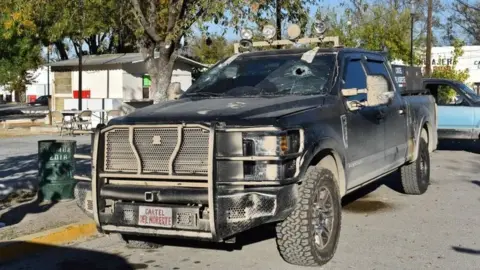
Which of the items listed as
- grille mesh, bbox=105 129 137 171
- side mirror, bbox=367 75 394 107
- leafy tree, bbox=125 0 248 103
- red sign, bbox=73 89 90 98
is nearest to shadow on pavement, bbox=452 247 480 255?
side mirror, bbox=367 75 394 107

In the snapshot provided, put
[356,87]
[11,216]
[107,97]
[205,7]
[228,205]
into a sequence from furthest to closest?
[107,97]
[205,7]
[11,216]
[356,87]
[228,205]

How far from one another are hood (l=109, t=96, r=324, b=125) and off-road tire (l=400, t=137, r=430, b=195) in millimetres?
3404

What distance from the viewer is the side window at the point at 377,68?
7.44 m

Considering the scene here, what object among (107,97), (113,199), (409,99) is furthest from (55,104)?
(113,199)

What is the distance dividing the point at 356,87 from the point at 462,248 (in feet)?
6.67

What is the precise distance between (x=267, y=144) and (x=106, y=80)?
2161 cm

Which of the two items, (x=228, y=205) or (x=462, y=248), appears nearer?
(x=228, y=205)

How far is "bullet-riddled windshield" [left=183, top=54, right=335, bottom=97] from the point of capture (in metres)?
6.36

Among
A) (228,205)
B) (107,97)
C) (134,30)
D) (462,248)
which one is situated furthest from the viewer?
(107,97)

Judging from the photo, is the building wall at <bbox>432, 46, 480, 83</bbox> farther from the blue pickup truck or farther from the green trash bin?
the green trash bin

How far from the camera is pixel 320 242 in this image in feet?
18.3

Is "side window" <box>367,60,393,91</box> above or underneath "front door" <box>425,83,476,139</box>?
above

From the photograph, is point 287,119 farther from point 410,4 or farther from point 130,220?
point 410,4

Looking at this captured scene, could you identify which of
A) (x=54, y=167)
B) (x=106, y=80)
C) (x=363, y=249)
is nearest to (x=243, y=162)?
(x=363, y=249)
